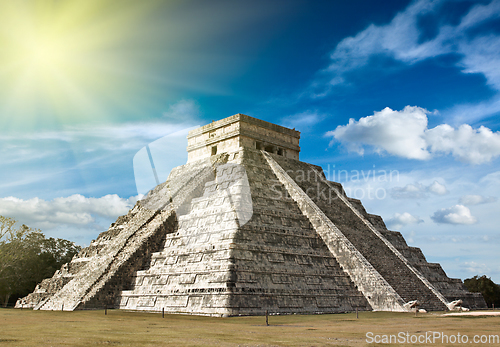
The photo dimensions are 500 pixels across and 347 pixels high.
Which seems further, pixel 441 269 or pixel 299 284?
pixel 441 269

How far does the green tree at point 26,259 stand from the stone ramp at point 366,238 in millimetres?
16642

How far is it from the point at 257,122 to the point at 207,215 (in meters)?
9.56

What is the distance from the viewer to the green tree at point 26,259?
24.8 meters

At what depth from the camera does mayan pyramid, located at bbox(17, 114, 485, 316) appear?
532 inches

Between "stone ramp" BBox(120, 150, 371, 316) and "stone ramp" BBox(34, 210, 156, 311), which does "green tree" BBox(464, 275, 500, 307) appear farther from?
"stone ramp" BBox(34, 210, 156, 311)

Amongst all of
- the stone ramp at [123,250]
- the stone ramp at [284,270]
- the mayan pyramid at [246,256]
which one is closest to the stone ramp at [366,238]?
the mayan pyramid at [246,256]

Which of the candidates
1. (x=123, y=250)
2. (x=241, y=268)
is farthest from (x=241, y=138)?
(x=241, y=268)

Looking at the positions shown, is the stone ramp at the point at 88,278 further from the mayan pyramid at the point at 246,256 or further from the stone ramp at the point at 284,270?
the stone ramp at the point at 284,270

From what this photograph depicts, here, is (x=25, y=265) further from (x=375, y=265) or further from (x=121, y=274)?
(x=375, y=265)

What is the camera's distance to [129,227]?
66.3 feet

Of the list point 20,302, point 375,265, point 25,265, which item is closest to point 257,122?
point 375,265

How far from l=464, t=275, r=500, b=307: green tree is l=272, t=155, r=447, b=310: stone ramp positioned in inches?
625

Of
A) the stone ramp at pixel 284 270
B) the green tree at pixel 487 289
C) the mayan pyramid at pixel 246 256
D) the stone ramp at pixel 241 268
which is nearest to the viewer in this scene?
the stone ramp at pixel 241 268

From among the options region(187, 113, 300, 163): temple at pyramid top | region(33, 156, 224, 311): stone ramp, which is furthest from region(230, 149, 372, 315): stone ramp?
region(187, 113, 300, 163): temple at pyramid top
